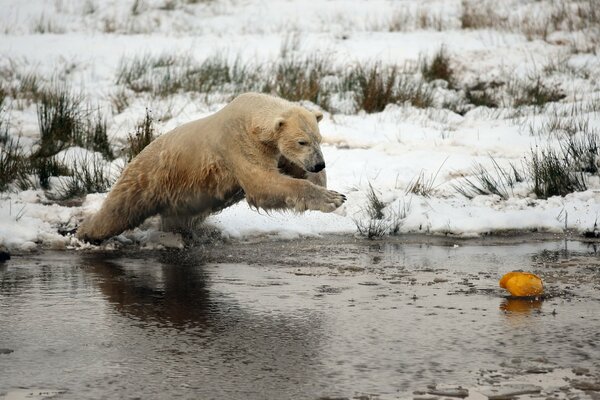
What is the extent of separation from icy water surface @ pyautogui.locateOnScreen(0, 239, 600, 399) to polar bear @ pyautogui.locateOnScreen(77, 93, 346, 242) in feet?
1.66

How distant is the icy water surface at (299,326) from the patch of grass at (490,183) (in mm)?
1790

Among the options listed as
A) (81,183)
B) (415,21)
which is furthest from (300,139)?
(415,21)

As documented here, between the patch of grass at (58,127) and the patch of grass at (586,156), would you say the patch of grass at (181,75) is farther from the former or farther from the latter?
the patch of grass at (586,156)

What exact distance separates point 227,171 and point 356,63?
8.65 metres

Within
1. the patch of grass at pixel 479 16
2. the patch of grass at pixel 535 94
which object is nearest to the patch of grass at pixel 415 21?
the patch of grass at pixel 479 16

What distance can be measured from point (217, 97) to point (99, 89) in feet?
6.72

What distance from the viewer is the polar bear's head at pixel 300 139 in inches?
264

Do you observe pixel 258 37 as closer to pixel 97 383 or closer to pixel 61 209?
pixel 61 209

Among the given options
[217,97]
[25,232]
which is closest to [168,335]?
[25,232]

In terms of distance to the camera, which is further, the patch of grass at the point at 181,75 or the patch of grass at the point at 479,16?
the patch of grass at the point at 479,16

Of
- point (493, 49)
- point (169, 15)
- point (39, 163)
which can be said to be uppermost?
point (169, 15)

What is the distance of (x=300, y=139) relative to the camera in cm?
671

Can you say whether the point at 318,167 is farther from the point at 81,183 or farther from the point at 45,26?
the point at 45,26

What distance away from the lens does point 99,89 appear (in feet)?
47.7
